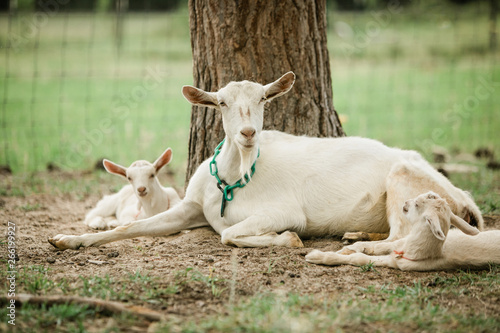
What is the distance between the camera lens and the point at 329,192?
424 cm

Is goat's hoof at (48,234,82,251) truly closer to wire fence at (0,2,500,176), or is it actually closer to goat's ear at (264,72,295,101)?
goat's ear at (264,72,295,101)

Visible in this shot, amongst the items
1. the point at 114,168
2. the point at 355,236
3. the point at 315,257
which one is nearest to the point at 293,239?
the point at 315,257

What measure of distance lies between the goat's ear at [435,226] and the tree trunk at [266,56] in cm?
179

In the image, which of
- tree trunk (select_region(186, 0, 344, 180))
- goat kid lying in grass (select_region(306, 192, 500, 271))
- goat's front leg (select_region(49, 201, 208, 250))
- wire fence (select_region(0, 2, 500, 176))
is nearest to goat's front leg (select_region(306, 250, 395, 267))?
goat kid lying in grass (select_region(306, 192, 500, 271))

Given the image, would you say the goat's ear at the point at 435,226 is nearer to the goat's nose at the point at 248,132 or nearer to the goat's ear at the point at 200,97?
the goat's nose at the point at 248,132

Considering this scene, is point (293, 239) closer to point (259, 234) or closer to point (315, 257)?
point (259, 234)

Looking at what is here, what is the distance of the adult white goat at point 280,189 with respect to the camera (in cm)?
396

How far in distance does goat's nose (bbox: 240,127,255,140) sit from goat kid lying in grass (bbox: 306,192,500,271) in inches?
35.3

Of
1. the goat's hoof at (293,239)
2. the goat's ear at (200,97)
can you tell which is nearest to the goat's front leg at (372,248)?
the goat's hoof at (293,239)

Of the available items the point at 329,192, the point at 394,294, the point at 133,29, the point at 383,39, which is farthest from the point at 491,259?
the point at 133,29

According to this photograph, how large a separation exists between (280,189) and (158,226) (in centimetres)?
103

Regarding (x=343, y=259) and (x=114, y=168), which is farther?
(x=114, y=168)

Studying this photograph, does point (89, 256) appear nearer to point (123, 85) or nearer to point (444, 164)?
point (444, 164)

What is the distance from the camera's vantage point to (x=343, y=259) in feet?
11.9
